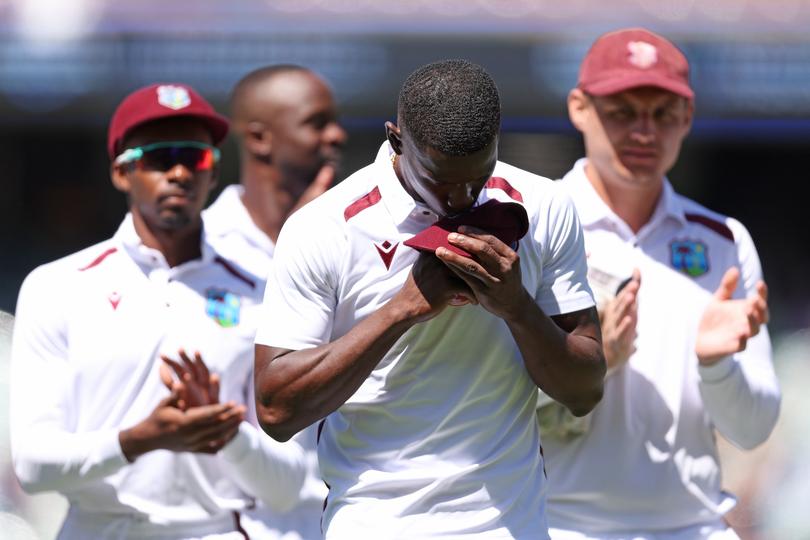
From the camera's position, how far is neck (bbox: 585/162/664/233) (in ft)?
15.5

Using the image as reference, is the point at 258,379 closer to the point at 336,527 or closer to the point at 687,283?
the point at 336,527

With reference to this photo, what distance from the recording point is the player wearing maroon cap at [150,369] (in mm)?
4531

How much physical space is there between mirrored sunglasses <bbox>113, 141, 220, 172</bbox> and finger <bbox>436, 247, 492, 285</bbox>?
2.06 metres

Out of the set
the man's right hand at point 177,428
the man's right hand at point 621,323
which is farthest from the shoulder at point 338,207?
the man's right hand at point 177,428

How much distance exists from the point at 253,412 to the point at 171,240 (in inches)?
26.2

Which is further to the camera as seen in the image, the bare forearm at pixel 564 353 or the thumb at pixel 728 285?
the thumb at pixel 728 285

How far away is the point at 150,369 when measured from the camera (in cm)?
472

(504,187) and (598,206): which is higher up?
(504,187)

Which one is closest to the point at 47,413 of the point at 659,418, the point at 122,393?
the point at 122,393

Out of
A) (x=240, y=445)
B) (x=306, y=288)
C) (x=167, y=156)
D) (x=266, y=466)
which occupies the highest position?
(x=306, y=288)

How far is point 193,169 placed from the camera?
4.98m

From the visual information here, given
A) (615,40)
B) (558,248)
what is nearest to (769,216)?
(615,40)

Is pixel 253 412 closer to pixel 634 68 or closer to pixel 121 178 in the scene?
pixel 121 178

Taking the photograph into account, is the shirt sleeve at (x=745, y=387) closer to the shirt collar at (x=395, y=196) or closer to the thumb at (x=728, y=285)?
the thumb at (x=728, y=285)
